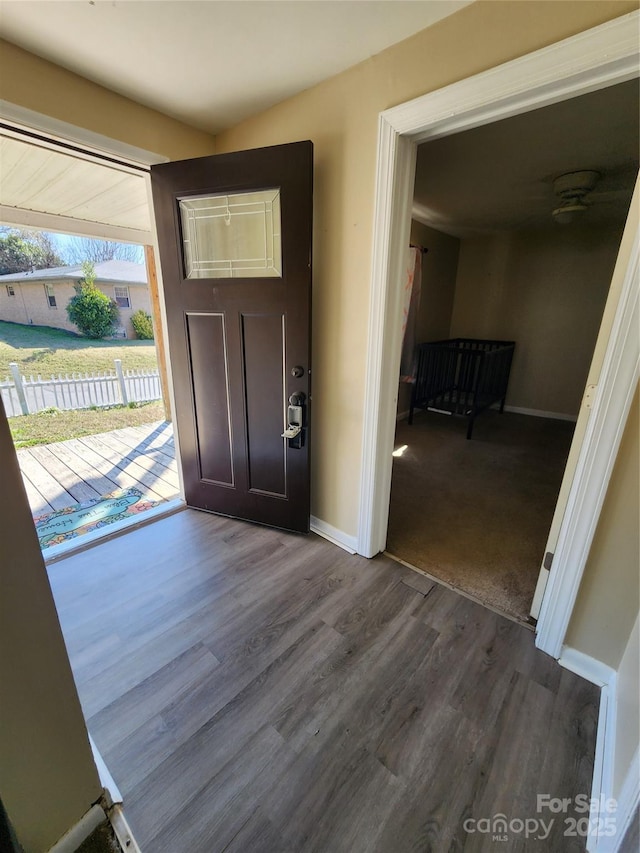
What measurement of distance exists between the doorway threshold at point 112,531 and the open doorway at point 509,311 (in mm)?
1546

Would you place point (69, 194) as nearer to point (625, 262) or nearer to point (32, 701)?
point (32, 701)

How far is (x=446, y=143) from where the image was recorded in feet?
6.96

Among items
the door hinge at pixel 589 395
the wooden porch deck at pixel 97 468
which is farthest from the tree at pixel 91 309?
the door hinge at pixel 589 395

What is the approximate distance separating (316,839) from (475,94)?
233cm

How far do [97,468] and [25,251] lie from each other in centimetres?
272

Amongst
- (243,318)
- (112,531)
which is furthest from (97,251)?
(112,531)

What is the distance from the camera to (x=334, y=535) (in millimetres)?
2119

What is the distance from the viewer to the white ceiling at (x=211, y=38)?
45.7 inches

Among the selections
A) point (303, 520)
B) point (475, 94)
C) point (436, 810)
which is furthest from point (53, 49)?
point (436, 810)

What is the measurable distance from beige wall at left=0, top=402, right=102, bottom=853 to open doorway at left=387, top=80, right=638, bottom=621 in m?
1.61

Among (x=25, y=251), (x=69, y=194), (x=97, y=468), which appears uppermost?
(x=69, y=194)

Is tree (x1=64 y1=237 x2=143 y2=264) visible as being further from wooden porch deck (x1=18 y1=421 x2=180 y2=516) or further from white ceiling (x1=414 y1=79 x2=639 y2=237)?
white ceiling (x1=414 y1=79 x2=639 y2=237)

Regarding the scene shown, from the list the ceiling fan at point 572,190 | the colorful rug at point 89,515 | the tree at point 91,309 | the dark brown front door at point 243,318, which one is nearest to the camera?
the dark brown front door at point 243,318

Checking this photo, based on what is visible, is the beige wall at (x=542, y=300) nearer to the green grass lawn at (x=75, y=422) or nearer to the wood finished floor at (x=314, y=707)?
the wood finished floor at (x=314, y=707)
